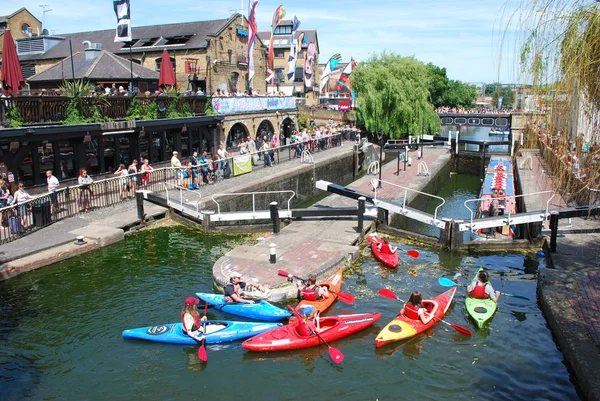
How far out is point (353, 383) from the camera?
31.8 feet

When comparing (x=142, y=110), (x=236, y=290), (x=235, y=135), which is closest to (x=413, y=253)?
(x=236, y=290)

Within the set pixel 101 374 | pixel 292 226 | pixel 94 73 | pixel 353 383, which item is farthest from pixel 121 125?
pixel 353 383

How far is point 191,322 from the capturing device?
1090cm

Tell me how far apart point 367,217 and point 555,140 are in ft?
37.5

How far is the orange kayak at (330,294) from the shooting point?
39.9 ft

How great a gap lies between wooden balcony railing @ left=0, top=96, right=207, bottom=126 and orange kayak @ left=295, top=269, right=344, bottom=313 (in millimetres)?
13039

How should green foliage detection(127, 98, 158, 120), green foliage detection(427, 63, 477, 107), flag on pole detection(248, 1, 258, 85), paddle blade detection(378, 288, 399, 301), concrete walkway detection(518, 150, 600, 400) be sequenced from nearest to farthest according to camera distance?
concrete walkway detection(518, 150, 600, 400) → paddle blade detection(378, 288, 399, 301) → green foliage detection(127, 98, 158, 120) → flag on pole detection(248, 1, 258, 85) → green foliage detection(427, 63, 477, 107)

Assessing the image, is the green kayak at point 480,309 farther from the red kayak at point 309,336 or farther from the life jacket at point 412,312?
the red kayak at point 309,336

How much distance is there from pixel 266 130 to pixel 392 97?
11.5 meters

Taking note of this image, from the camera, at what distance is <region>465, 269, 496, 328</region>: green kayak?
11867 millimetres

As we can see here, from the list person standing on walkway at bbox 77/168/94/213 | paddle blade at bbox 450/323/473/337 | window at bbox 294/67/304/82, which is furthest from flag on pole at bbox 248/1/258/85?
window at bbox 294/67/304/82

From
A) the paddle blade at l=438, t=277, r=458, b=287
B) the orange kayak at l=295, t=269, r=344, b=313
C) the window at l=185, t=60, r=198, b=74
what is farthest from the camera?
the window at l=185, t=60, r=198, b=74

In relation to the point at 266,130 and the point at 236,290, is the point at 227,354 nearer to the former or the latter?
the point at 236,290

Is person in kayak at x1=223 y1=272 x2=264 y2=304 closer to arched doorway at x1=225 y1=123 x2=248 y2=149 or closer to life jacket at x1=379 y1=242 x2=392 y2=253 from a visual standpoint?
life jacket at x1=379 y1=242 x2=392 y2=253
